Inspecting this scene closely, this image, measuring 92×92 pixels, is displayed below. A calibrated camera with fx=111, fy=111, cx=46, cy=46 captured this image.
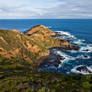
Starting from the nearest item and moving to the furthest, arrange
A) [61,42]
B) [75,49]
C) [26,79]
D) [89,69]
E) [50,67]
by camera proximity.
→ [26,79] → [89,69] → [50,67] → [75,49] → [61,42]

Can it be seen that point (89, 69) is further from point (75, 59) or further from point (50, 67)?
point (50, 67)

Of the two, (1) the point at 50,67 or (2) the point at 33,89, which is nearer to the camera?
(2) the point at 33,89

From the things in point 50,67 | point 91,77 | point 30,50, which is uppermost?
point 91,77

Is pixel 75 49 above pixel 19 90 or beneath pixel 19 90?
beneath

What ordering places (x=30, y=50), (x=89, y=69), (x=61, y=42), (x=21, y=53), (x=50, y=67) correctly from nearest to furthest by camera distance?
(x=89, y=69) → (x=50, y=67) → (x=21, y=53) → (x=30, y=50) → (x=61, y=42)

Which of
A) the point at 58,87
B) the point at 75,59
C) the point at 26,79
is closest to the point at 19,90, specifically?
the point at 26,79

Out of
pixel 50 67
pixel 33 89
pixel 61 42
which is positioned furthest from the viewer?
pixel 61 42

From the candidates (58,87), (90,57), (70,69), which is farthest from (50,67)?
(58,87)

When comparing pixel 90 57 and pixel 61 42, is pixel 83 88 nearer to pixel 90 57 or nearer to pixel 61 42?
pixel 90 57

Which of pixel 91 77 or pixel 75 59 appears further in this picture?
pixel 75 59
